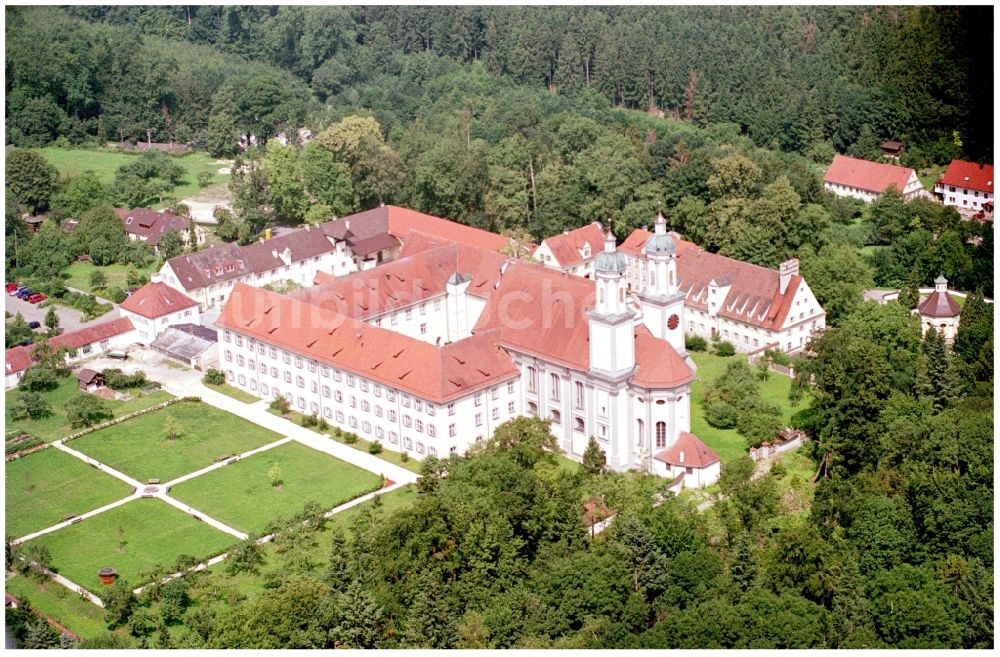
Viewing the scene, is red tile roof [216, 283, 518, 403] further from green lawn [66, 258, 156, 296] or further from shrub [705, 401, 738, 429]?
green lawn [66, 258, 156, 296]

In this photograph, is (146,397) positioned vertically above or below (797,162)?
below

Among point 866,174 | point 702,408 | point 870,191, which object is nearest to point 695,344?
point 702,408

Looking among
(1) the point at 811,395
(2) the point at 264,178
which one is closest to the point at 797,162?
(1) the point at 811,395

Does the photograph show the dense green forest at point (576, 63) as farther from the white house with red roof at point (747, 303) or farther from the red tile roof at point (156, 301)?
the red tile roof at point (156, 301)

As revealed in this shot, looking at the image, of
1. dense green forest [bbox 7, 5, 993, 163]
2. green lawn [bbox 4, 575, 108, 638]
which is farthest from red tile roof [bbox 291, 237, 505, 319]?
dense green forest [bbox 7, 5, 993, 163]

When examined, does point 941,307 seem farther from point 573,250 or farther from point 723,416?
point 573,250

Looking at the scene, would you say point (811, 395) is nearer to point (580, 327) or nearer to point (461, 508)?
point (580, 327)

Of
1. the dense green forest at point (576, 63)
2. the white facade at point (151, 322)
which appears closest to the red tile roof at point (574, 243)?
the white facade at point (151, 322)
